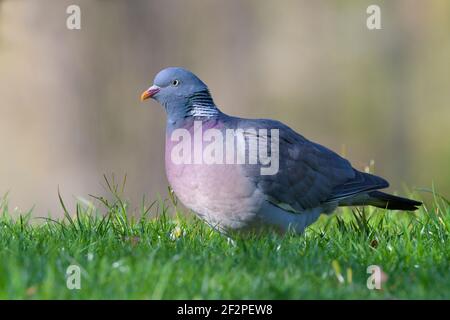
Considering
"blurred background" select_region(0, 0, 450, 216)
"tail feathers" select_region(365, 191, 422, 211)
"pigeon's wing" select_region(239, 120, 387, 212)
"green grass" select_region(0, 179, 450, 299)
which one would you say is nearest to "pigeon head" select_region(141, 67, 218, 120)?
"pigeon's wing" select_region(239, 120, 387, 212)

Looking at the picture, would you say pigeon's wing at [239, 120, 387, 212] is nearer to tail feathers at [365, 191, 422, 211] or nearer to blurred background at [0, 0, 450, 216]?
tail feathers at [365, 191, 422, 211]

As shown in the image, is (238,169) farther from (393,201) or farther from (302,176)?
(393,201)

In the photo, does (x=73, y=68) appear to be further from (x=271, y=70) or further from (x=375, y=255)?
(x=375, y=255)

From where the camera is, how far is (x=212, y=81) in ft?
36.8

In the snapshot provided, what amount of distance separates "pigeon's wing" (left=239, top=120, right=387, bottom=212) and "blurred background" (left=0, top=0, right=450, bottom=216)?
4222mm

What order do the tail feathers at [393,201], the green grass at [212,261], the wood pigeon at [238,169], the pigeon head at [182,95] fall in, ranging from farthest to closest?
the tail feathers at [393,201] < the pigeon head at [182,95] < the wood pigeon at [238,169] < the green grass at [212,261]

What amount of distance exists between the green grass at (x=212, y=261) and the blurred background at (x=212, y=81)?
441cm

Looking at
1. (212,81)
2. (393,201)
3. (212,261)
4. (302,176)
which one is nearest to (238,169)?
(302,176)

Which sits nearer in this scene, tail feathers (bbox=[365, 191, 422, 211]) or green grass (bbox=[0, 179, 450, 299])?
green grass (bbox=[0, 179, 450, 299])

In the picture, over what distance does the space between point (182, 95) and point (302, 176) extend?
1033 millimetres

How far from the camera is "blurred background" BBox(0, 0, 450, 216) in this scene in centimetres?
1001

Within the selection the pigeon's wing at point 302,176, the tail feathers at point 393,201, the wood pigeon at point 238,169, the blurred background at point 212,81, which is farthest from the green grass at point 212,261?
the blurred background at point 212,81

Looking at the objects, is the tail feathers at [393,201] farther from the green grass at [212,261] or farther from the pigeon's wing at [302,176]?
the green grass at [212,261]

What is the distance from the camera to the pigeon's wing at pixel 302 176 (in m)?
5.74
